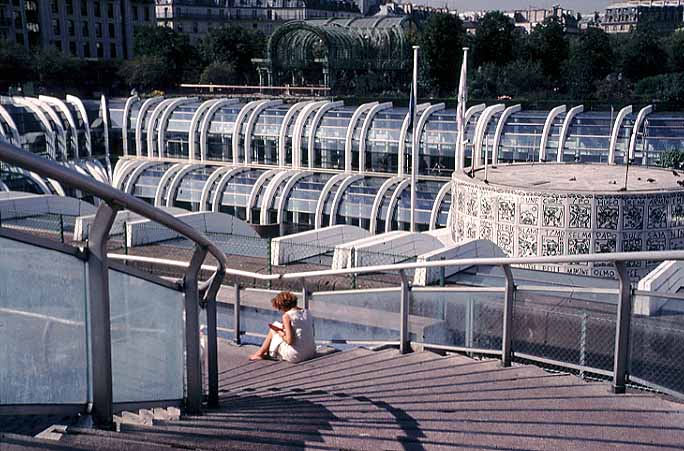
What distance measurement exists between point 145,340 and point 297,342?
3.02 m

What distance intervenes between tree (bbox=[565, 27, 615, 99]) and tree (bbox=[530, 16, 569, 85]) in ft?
3.49

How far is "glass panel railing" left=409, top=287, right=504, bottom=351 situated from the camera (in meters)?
7.00

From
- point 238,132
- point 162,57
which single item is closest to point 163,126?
point 238,132

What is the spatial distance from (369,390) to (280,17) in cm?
11978

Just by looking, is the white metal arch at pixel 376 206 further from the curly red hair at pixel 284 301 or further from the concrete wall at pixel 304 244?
the curly red hair at pixel 284 301

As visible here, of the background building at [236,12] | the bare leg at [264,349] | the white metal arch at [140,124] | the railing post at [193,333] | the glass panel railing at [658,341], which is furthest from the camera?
the background building at [236,12]

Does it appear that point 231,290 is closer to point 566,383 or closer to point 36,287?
point 566,383

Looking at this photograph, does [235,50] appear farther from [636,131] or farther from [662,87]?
[636,131]

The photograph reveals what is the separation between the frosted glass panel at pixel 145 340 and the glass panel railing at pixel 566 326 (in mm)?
2857

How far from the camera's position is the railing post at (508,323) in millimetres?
6647

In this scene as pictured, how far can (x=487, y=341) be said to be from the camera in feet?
23.4

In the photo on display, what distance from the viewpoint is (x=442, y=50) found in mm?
70875

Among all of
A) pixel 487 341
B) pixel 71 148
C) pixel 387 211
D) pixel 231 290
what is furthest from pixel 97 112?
pixel 487 341

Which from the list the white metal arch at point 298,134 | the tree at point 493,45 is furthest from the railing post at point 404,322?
the tree at point 493,45
